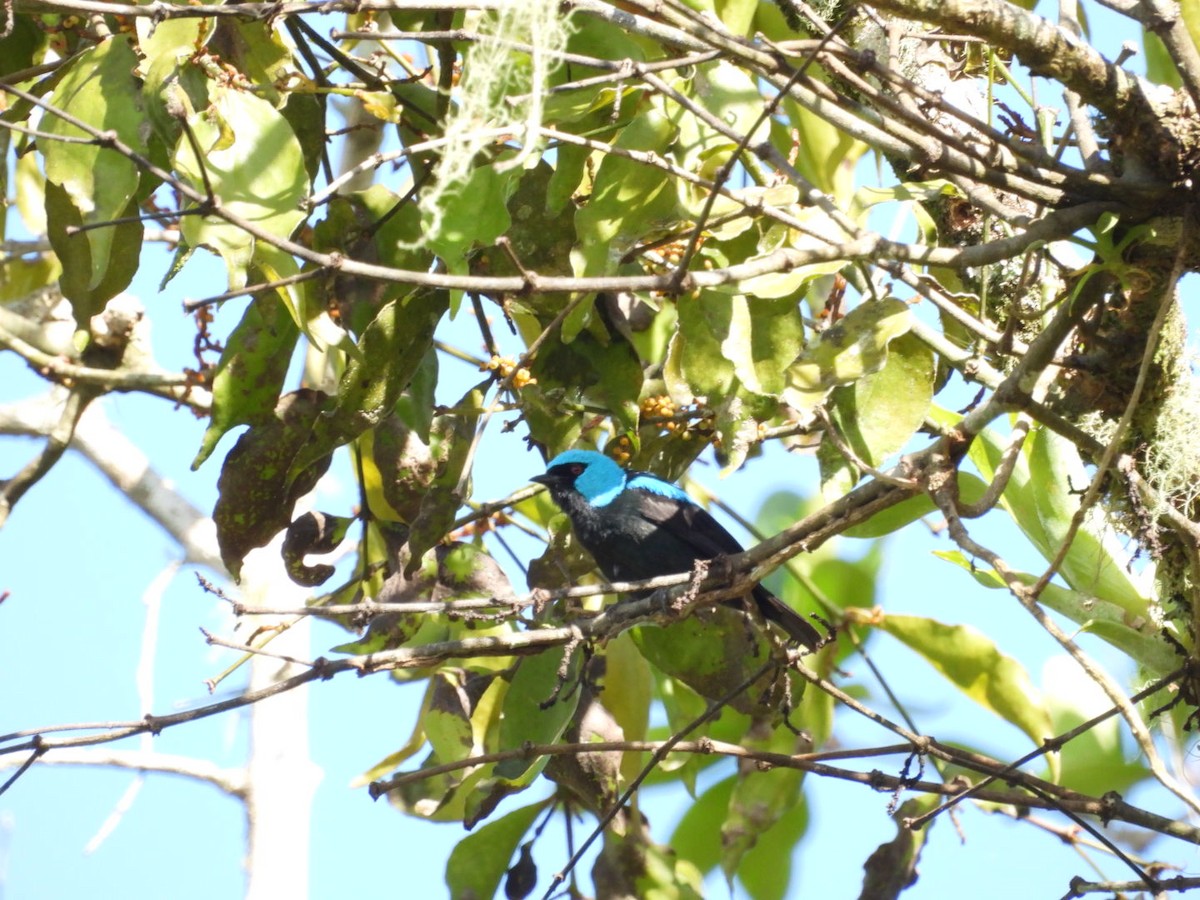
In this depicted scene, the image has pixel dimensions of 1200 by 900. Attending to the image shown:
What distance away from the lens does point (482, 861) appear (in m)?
3.41

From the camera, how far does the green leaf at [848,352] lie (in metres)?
2.57

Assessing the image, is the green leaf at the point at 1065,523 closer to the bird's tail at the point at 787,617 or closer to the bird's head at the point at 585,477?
the bird's tail at the point at 787,617

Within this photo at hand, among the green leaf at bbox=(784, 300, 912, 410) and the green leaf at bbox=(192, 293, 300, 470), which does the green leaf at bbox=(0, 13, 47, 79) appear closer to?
the green leaf at bbox=(192, 293, 300, 470)

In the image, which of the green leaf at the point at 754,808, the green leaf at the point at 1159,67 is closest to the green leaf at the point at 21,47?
the green leaf at the point at 754,808

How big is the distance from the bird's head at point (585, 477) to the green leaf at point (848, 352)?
65.1 inches

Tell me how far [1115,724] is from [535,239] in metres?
2.10

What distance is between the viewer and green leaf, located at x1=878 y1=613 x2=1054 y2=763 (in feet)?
11.1

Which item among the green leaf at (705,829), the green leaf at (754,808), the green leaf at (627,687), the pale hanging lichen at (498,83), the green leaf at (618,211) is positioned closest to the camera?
the pale hanging lichen at (498,83)

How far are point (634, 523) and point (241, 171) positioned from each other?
2.40m

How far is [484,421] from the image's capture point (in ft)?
10.6

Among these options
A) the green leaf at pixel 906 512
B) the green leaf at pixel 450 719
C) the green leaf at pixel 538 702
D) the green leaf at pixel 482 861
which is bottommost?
the green leaf at pixel 482 861

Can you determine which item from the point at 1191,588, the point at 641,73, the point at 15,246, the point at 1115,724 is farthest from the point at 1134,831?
the point at 15,246

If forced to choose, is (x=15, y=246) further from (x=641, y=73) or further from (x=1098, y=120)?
(x=1098, y=120)

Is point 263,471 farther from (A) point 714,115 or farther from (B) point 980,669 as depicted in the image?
(B) point 980,669
